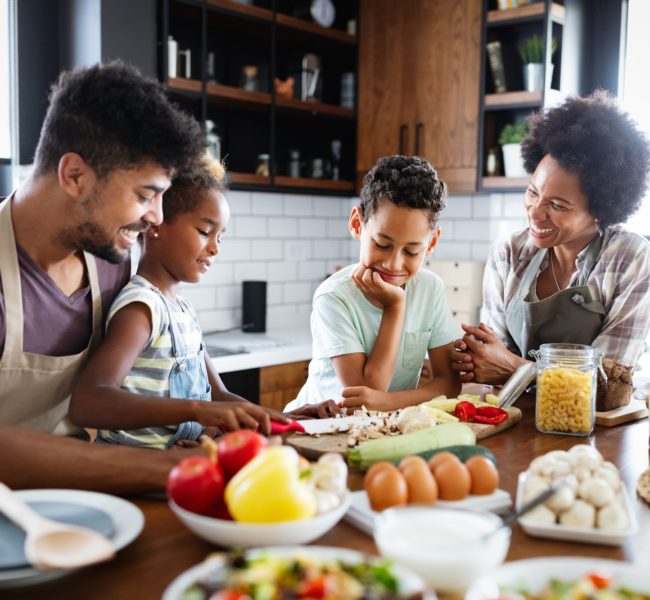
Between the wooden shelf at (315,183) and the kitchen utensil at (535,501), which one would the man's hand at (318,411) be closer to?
the kitchen utensil at (535,501)

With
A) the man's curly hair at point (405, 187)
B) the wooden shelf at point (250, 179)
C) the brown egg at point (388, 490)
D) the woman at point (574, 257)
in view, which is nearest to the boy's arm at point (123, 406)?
the brown egg at point (388, 490)

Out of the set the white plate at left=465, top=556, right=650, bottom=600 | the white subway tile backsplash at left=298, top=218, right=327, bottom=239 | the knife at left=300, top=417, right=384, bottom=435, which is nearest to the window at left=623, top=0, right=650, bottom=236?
the white subway tile backsplash at left=298, top=218, right=327, bottom=239

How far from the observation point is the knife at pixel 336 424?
164cm

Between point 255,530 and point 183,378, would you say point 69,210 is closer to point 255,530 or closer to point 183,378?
point 183,378

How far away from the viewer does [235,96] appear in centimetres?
382

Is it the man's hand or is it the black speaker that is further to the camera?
the black speaker

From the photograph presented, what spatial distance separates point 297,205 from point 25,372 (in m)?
3.02

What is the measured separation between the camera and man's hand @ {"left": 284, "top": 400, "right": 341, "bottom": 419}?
183cm

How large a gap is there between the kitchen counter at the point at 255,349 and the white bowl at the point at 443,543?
2.40 metres

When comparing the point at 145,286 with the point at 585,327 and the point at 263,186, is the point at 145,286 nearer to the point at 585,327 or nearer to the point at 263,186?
the point at 585,327

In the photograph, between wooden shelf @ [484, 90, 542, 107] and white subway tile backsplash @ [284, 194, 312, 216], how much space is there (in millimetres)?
1254

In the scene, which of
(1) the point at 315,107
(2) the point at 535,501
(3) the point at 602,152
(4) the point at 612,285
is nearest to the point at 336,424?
(2) the point at 535,501

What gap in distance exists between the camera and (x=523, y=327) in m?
2.46

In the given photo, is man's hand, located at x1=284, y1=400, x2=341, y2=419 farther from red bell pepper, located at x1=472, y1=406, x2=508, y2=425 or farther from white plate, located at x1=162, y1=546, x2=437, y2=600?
white plate, located at x1=162, y1=546, x2=437, y2=600
